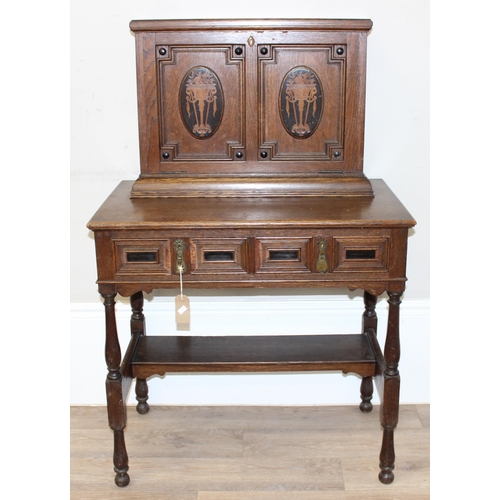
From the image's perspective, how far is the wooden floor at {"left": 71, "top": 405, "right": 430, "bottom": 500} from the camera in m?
2.84

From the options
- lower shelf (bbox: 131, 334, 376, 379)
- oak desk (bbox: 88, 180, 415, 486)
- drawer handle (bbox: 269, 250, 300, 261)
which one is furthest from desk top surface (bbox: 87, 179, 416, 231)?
lower shelf (bbox: 131, 334, 376, 379)

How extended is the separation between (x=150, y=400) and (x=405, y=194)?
154 centimetres

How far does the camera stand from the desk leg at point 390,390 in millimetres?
2707

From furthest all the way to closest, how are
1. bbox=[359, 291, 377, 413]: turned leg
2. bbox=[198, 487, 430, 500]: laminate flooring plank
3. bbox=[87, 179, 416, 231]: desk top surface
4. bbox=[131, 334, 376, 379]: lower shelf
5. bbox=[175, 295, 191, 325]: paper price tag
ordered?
bbox=[359, 291, 377, 413]: turned leg → bbox=[131, 334, 376, 379]: lower shelf → bbox=[198, 487, 430, 500]: laminate flooring plank → bbox=[175, 295, 191, 325]: paper price tag → bbox=[87, 179, 416, 231]: desk top surface

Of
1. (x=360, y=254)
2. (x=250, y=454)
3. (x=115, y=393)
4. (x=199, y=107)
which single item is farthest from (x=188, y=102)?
(x=250, y=454)

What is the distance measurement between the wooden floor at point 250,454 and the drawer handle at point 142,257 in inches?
37.6

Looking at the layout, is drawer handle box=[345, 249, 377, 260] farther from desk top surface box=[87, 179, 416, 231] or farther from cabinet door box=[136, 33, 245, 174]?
cabinet door box=[136, 33, 245, 174]

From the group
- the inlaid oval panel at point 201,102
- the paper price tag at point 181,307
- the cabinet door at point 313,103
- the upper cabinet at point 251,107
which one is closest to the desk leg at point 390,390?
the upper cabinet at point 251,107

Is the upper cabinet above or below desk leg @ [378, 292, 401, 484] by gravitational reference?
above

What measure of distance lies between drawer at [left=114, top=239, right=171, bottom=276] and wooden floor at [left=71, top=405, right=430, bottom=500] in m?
0.92

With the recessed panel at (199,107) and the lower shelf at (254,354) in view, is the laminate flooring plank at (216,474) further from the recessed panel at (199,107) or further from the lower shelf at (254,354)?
the recessed panel at (199,107)

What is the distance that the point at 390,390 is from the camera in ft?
9.10

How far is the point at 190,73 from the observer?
113 inches

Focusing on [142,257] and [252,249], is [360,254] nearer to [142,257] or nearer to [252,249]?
[252,249]
